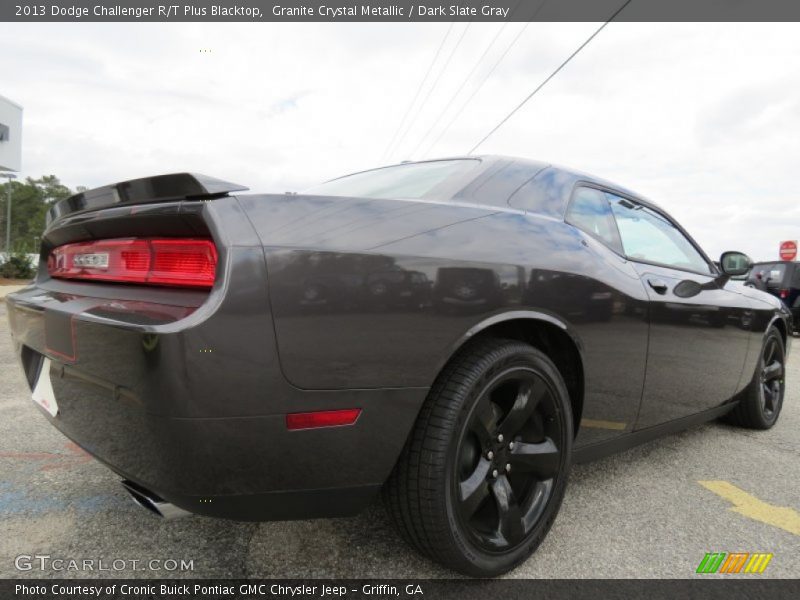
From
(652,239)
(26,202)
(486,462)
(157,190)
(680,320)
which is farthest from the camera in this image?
(26,202)

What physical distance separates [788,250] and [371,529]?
1924 cm

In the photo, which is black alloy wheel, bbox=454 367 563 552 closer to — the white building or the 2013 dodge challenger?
the 2013 dodge challenger

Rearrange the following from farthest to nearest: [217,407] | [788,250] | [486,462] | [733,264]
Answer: [788,250] < [733,264] < [486,462] < [217,407]

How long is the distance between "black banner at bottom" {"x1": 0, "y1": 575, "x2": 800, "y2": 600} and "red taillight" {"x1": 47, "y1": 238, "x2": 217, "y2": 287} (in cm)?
88

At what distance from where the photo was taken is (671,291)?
7.79ft

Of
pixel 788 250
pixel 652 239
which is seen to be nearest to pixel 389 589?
pixel 652 239

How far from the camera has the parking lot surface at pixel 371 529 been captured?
5.49 ft

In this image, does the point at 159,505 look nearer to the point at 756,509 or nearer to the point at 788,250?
the point at 756,509

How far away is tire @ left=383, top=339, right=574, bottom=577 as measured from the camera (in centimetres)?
149

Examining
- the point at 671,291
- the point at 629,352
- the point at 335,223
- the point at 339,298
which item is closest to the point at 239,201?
the point at 335,223

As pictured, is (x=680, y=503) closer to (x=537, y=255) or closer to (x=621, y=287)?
(x=621, y=287)

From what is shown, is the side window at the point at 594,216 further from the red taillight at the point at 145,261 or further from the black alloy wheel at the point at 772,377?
the black alloy wheel at the point at 772,377
